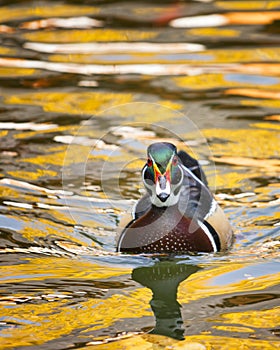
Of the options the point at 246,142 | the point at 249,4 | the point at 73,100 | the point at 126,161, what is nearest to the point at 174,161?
the point at 126,161

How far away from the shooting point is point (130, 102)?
31.4 feet

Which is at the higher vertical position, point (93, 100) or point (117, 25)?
point (117, 25)

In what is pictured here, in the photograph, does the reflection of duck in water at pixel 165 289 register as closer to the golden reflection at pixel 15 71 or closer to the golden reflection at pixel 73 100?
the golden reflection at pixel 73 100

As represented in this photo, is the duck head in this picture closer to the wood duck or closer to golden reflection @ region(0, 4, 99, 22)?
the wood duck

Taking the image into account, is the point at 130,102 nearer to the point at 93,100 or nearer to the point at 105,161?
the point at 93,100

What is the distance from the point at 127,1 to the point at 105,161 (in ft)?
17.1

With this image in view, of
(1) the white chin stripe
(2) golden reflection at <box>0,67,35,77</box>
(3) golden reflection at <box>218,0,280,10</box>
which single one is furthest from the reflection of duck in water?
(3) golden reflection at <box>218,0,280,10</box>

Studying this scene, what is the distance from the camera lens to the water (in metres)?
5.21

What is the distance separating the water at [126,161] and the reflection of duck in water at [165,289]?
16mm

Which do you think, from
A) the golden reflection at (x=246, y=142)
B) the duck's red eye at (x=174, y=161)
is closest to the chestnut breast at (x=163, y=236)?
the duck's red eye at (x=174, y=161)

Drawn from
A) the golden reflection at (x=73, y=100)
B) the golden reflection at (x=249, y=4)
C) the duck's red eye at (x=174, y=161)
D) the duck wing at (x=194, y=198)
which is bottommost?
the duck wing at (x=194, y=198)

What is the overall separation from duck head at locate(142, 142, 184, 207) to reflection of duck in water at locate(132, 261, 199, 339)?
1.63 feet

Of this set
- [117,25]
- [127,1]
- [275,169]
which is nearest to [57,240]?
[275,169]

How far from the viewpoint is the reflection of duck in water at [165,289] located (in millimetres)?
5133
